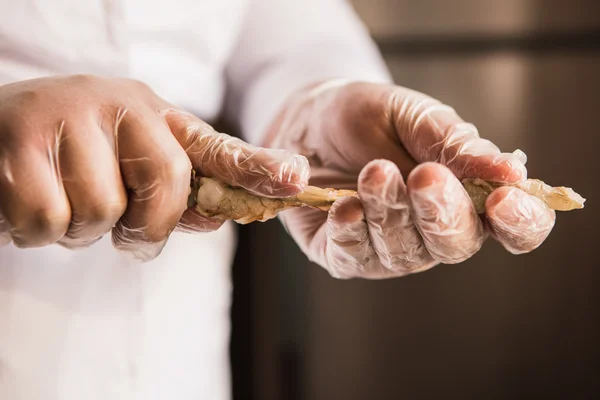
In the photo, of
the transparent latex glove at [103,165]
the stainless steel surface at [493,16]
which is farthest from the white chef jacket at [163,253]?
the stainless steel surface at [493,16]

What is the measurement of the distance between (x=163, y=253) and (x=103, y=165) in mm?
389

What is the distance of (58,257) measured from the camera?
25.8 inches

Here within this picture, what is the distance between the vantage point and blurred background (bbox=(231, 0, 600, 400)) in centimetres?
156

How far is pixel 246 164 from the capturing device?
49 cm

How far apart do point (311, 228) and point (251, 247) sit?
902 mm

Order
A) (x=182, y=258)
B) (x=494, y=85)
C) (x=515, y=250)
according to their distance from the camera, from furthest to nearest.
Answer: (x=494, y=85)
(x=182, y=258)
(x=515, y=250)

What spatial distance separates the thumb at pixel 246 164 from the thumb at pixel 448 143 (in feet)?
0.61

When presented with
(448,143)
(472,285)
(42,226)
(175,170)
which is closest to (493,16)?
(472,285)

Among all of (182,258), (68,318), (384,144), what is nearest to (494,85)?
(384,144)

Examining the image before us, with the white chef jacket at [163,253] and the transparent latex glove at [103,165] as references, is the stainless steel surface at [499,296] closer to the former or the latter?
the white chef jacket at [163,253]

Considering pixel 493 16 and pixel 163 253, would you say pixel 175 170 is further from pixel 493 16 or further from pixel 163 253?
pixel 493 16

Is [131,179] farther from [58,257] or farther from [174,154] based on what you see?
[58,257]

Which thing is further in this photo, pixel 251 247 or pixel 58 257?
pixel 251 247

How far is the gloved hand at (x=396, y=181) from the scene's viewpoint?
0.47 metres
